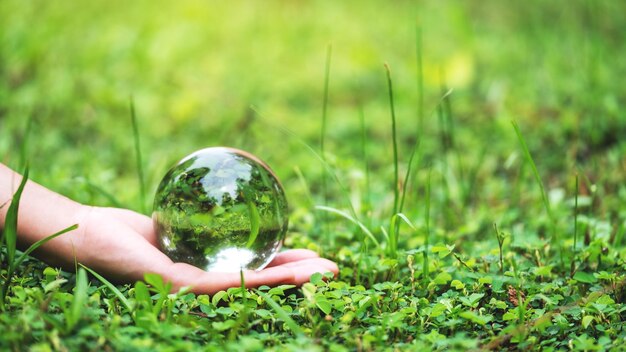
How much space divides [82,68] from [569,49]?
4.73 m

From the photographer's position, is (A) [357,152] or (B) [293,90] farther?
(B) [293,90]

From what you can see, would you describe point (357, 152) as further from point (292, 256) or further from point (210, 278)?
point (210, 278)

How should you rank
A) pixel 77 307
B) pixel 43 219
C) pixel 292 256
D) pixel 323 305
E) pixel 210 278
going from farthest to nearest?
pixel 292 256 < pixel 43 219 < pixel 210 278 < pixel 323 305 < pixel 77 307

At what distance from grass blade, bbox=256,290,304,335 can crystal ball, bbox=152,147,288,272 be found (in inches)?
8.9

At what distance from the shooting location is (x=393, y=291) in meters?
2.29

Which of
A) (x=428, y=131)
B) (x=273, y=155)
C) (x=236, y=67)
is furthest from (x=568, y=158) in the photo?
(x=236, y=67)

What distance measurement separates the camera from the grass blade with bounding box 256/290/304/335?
195cm

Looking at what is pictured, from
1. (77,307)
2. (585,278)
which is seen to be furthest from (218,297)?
(585,278)

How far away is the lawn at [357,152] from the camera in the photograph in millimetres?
2074

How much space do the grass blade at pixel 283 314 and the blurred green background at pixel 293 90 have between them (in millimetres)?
1243

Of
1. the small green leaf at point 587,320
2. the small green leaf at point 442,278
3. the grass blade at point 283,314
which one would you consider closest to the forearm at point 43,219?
the grass blade at point 283,314

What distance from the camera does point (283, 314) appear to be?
78.1 inches

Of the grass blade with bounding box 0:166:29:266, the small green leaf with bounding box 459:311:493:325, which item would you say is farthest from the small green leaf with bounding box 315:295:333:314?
the grass blade with bounding box 0:166:29:266

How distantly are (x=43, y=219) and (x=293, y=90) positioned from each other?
3941 mm
